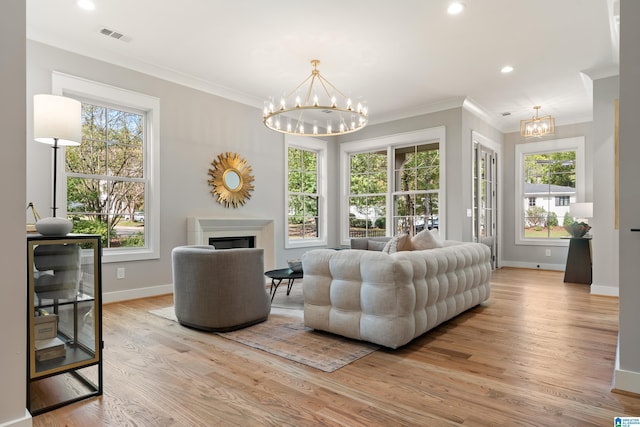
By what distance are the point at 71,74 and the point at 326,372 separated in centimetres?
402

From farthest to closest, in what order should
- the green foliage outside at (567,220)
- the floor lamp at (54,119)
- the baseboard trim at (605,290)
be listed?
1. the green foliage outside at (567,220)
2. the baseboard trim at (605,290)
3. the floor lamp at (54,119)

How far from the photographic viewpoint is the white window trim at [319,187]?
641 centimetres

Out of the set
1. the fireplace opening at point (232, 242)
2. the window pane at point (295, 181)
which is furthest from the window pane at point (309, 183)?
the fireplace opening at point (232, 242)

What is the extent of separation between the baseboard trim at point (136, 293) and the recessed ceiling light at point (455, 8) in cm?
437

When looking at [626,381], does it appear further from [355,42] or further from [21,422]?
[355,42]

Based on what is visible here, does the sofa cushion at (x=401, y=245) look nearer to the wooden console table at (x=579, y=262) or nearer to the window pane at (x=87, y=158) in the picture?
the window pane at (x=87, y=158)

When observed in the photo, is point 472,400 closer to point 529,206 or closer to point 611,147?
point 611,147

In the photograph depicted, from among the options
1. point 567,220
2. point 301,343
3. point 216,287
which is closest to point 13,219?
point 216,287

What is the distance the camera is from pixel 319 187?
289 inches

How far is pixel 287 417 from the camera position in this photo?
183cm

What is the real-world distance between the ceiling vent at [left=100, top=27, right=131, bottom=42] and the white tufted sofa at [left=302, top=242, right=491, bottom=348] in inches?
118

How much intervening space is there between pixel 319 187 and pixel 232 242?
2357 mm

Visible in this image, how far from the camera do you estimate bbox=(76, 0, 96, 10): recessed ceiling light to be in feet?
10.7

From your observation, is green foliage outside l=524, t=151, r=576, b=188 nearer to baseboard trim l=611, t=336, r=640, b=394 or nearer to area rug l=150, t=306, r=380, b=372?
baseboard trim l=611, t=336, r=640, b=394
